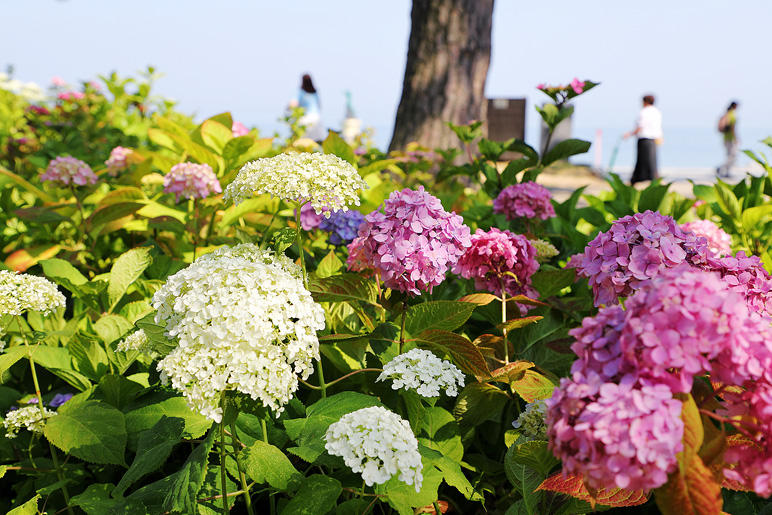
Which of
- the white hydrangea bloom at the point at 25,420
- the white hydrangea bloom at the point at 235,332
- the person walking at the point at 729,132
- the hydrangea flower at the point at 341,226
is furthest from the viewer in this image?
the person walking at the point at 729,132

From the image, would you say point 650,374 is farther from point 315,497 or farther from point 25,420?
point 25,420

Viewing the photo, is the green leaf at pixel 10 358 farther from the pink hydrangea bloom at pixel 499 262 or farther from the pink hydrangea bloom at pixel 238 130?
the pink hydrangea bloom at pixel 238 130

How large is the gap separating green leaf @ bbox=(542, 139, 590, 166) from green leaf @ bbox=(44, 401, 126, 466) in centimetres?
204

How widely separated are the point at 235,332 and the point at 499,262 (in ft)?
3.14

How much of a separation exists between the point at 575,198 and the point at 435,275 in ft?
5.86

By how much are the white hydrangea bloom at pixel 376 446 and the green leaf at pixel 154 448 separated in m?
0.36

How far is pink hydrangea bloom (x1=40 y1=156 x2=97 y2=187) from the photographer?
107 inches

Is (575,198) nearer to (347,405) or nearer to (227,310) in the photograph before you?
(347,405)

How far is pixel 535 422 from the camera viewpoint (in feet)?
4.75

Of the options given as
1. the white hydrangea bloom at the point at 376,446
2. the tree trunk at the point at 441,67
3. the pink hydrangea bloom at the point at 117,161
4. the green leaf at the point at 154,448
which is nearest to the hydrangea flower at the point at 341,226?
the green leaf at the point at 154,448

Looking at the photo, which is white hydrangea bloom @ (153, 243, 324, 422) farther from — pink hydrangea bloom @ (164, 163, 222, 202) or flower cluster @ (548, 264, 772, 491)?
pink hydrangea bloom @ (164, 163, 222, 202)

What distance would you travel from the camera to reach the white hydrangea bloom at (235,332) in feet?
3.61

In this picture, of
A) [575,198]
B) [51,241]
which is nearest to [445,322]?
[575,198]

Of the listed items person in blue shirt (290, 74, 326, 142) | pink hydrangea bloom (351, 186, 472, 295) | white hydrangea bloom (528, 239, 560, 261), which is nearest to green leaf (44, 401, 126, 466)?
pink hydrangea bloom (351, 186, 472, 295)
